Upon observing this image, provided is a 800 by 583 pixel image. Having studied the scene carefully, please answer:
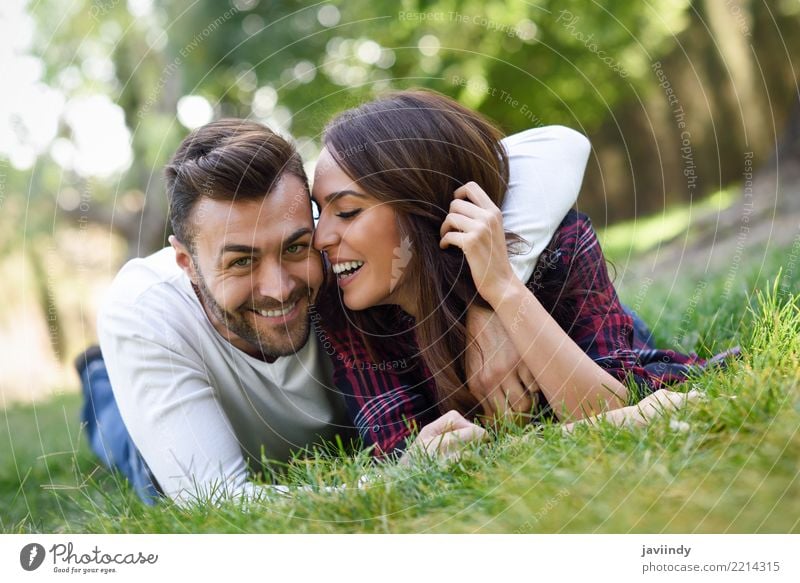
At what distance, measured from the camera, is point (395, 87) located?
16.5 ft

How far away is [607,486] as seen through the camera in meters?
1.70

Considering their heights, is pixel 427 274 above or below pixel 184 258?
below

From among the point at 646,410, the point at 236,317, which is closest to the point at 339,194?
the point at 236,317

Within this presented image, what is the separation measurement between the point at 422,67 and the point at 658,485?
4580 mm

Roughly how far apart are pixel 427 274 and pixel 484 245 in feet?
0.80

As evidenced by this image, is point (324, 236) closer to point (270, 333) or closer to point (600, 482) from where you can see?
point (270, 333)

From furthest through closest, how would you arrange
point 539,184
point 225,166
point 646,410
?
1. point 539,184
2. point 225,166
3. point 646,410

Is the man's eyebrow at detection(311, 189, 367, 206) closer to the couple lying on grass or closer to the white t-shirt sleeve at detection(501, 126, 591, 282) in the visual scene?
the couple lying on grass

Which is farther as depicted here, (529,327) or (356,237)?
(356,237)

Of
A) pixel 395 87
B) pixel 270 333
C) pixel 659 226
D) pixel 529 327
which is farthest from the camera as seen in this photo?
pixel 659 226
